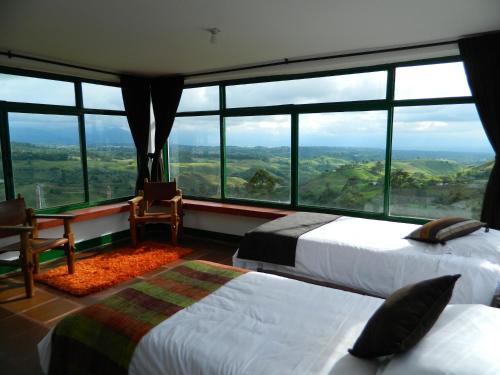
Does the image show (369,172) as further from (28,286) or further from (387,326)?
(28,286)

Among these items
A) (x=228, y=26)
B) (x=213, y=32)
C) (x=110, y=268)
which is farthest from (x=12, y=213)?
(x=228, y=26)

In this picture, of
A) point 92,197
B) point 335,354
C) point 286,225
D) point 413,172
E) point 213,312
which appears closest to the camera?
point 335,354

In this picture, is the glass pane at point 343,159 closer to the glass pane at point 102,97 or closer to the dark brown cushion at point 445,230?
the dark brown cushion at point 445,230

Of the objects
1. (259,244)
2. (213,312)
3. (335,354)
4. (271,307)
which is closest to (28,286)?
(259,244)

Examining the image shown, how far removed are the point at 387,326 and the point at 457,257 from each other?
5.18 feet

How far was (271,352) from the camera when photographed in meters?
1.43

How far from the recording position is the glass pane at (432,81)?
3559 millimetres

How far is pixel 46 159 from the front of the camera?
449 centimetres

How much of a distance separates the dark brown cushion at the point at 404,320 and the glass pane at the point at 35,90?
14.8 feet

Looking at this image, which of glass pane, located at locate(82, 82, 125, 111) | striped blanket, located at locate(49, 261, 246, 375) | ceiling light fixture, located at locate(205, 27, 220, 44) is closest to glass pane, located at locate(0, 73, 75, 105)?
glass pane, located at locate(82, 82, 125, 111)

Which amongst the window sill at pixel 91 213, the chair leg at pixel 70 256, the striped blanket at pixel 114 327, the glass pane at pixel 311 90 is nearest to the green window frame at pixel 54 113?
the window sill at pixel 91 213

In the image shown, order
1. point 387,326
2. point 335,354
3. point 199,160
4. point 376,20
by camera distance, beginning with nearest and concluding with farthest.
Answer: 1. point 387,326
2. point 335,354
3. point 376,20
4. point 199,160

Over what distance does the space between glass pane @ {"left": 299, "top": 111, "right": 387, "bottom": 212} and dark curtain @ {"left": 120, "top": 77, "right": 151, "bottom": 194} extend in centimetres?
242

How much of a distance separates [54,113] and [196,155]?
6.62 feet
